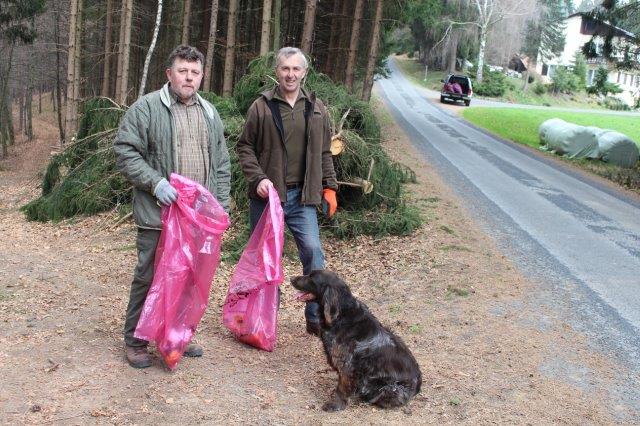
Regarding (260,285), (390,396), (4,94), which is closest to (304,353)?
(260,285)

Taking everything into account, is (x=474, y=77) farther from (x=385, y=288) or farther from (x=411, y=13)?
(x=385, y=288)

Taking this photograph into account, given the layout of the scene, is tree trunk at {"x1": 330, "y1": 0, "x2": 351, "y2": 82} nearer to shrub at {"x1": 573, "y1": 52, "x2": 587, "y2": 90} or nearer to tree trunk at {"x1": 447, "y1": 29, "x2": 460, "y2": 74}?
tree trunk at {"x1": 447, "y1": 29, "x2": 460, "y2": 74}

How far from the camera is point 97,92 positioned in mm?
29609

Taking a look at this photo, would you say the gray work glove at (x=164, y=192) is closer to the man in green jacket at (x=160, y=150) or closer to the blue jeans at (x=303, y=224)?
the man in green jacket at (x=160, y=150)

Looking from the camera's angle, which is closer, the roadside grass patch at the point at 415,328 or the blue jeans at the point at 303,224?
the blue jeans at the point at 303,224

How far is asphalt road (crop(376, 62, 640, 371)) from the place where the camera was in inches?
234

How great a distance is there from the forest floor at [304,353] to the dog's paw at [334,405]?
50 mm

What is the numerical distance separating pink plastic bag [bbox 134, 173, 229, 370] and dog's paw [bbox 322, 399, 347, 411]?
1.04m

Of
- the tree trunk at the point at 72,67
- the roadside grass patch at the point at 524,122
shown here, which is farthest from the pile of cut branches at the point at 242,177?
the roadside grass patch at the point at 524,122

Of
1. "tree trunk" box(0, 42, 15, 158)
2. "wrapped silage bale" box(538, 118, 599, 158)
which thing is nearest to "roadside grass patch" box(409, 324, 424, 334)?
"wrapped silage bale" box(538, 118, 599, 158)

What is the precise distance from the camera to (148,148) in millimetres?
3990

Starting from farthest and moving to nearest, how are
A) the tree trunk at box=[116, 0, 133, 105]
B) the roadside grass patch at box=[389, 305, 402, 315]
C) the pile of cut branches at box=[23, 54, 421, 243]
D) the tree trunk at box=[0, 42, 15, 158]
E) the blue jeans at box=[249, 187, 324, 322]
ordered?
the tree trunk at box=[0, 42, 15, 158] < the tree trunk at box=[116, 0, 133, 105] < the pile of cut branches at box=[23, 54, 421, 243] < the roadside grass patch at box=[389, 305, 402, 315] < the blue jeans at box=[249, 187, 324, 322]

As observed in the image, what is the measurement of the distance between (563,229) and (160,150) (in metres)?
7.38

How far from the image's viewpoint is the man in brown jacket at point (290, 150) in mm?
Result: 4551
